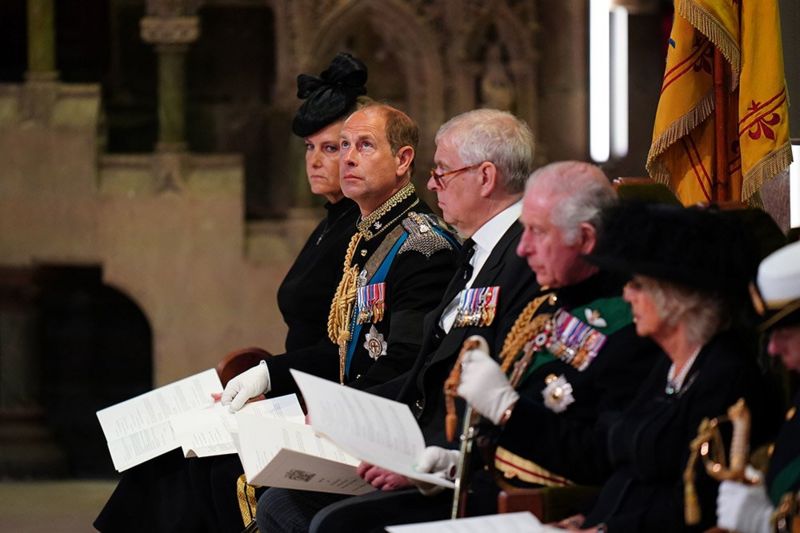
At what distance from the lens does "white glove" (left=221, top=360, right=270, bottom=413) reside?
13.8ft

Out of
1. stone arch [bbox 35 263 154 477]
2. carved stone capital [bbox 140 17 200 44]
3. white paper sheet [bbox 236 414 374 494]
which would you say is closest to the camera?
white paper sheet [bbox 236 414 374 494]

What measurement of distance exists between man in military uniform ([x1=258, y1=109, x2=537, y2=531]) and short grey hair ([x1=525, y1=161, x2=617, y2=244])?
0.34 metres

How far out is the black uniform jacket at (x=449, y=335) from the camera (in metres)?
3.46

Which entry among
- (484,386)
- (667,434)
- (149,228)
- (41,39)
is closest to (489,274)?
(484,386)

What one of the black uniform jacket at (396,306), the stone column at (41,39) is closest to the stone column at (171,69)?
the stone column at (41,39)

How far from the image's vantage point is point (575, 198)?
3.12m

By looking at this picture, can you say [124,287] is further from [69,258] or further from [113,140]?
[113,140]

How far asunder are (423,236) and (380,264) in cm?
14

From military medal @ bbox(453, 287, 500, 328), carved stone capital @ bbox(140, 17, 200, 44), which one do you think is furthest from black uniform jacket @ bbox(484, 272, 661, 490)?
carved stone capital @ bbox(140, 17, 200, 44)

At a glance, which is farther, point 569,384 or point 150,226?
point 150,226

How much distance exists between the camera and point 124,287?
7.85 metres

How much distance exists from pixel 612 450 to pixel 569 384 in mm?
279

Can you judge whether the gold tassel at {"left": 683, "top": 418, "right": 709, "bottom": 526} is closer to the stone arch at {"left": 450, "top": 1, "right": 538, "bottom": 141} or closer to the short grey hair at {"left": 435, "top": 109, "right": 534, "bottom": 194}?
the short grey hair at {"left": 435, "top": 109, "right": 534, "bottom": 194}

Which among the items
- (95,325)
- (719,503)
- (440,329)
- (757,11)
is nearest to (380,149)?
(440,329)
